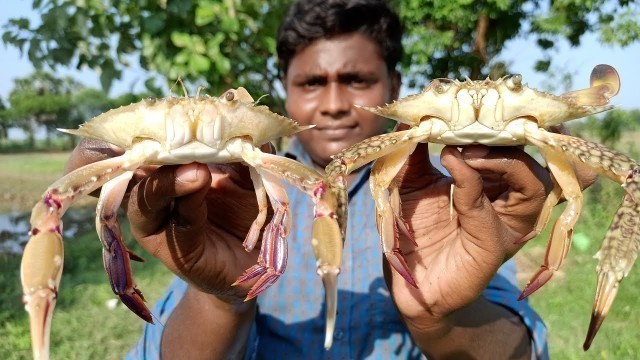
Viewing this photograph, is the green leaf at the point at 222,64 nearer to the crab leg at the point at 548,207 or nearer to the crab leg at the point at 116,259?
the crab leg at the point at 116,259

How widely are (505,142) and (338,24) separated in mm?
1429

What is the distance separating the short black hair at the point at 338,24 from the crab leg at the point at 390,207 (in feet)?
4.32

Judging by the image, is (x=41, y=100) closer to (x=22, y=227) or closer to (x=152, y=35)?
(x=22, y=227)

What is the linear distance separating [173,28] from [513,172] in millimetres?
3234

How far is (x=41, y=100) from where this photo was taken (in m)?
38.9

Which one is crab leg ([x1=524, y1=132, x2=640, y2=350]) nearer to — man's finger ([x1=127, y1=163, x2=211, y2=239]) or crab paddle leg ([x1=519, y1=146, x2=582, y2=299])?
crab paddle leg ([x1=519, y1=146, x2=582, y2=299])

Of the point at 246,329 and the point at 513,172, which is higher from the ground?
the point at 513,172

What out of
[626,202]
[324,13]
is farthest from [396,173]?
[324,13]

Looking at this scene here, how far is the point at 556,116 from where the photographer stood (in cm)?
168

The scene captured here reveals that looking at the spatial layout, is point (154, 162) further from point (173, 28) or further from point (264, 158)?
point (173, 28)

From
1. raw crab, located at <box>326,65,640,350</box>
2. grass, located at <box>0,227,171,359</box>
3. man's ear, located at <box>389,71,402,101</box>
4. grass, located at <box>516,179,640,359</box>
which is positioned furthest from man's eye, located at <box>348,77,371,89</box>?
grass, located at <box>0,227,171,359</box>

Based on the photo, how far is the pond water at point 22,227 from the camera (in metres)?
7.36

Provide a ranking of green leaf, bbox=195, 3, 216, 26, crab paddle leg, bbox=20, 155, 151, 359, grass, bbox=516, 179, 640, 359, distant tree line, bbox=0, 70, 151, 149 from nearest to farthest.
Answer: crab paddle leg, bbox=20, 155, 151, 359 → green leaf, bbox=195, 3, 216, 26 → grass, bbox=516, 179, 640, 359 → distant tree line, bbox=0, 70, 151, 149

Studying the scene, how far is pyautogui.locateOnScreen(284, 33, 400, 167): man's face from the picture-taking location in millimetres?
2834
